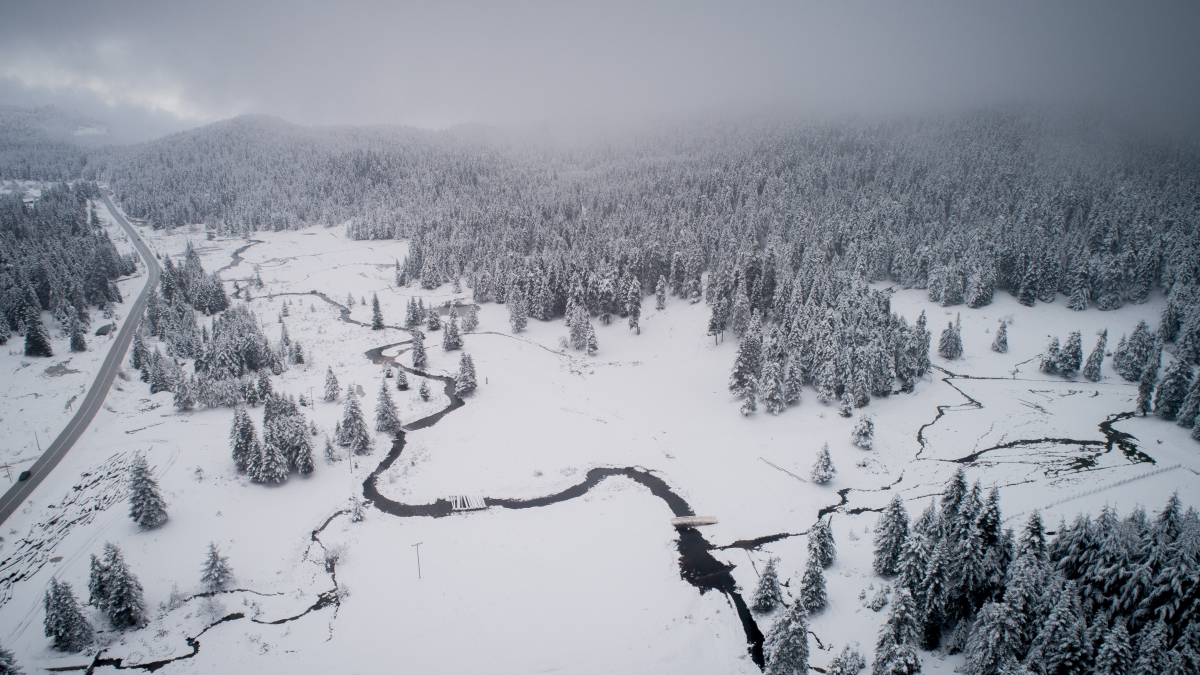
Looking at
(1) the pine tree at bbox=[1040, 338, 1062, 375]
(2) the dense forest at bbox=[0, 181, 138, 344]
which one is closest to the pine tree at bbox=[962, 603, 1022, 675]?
(1) the pine tree at bbox=[1040, 338, 1062, 375]

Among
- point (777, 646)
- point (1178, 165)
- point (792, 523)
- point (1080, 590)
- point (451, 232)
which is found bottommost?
point (792, 523)

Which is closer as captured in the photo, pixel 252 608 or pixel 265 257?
pixel 252 608

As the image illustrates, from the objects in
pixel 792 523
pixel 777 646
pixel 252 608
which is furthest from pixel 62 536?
pixel 792 523

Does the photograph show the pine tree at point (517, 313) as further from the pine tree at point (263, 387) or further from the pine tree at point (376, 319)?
the pine tree at point (263, 387)

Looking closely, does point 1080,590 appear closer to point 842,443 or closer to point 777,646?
point 777,646

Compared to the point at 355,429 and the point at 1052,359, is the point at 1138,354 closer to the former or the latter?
the point at 1052,359
